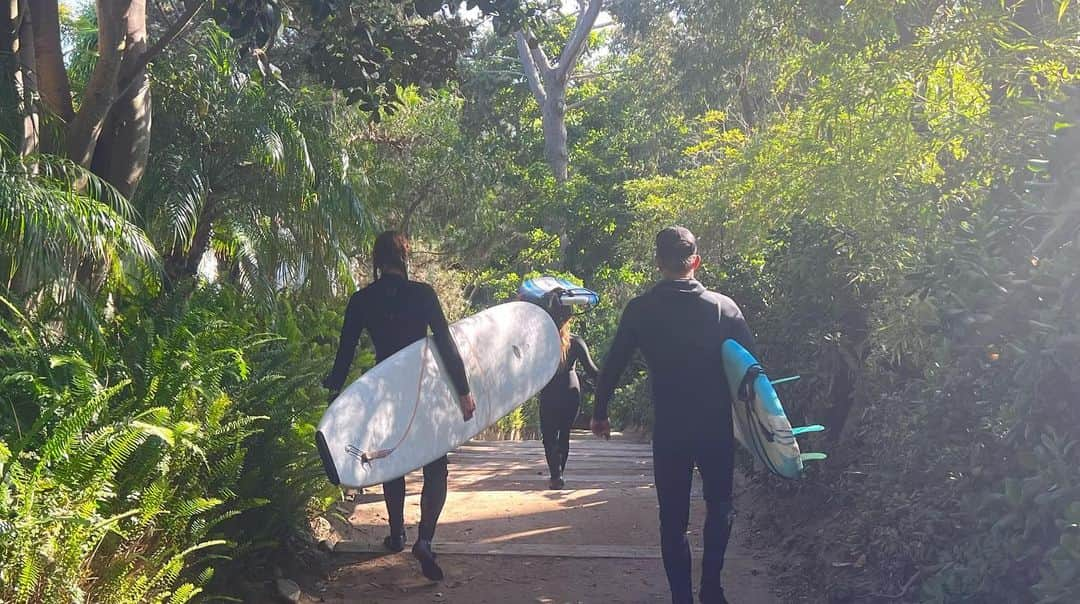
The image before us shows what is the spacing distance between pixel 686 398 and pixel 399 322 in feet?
5.71

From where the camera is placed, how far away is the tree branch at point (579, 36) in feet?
70.3

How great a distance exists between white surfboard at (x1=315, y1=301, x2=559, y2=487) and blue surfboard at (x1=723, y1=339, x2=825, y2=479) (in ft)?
5.69

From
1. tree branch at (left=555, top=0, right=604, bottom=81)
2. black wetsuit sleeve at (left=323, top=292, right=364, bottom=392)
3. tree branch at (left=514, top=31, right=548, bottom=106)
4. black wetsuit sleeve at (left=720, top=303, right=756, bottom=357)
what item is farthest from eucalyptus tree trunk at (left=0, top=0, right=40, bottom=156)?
tree branch at (left=514, top=31, right=548, bottom=106)

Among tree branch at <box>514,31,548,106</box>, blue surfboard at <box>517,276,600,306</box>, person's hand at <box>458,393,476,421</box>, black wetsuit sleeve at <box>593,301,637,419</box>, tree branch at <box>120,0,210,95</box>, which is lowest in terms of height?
person's hand at <box>458,393,476,421</box>

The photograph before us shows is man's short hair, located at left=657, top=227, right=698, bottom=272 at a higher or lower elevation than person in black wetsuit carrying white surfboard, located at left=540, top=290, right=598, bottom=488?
higher

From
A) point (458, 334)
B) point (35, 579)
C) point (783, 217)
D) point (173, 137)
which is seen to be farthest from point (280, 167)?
point (35, 579)

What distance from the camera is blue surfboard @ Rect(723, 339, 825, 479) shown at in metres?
4.54

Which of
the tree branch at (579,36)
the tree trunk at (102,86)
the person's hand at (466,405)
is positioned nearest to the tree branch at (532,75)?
the tree branch at (579,36)

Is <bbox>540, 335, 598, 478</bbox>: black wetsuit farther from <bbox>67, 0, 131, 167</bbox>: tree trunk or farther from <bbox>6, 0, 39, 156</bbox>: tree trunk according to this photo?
<bbox>6, 0, 39, 156</bbox>: tree trunk

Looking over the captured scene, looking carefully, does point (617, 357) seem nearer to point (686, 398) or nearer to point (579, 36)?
point (686, 398)

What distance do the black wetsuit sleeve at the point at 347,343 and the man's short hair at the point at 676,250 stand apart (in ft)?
5.72

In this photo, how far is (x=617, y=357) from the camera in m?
4.75

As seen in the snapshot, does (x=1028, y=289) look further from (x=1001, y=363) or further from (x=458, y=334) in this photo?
(x=458, y=334)

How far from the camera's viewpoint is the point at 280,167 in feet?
31.6
